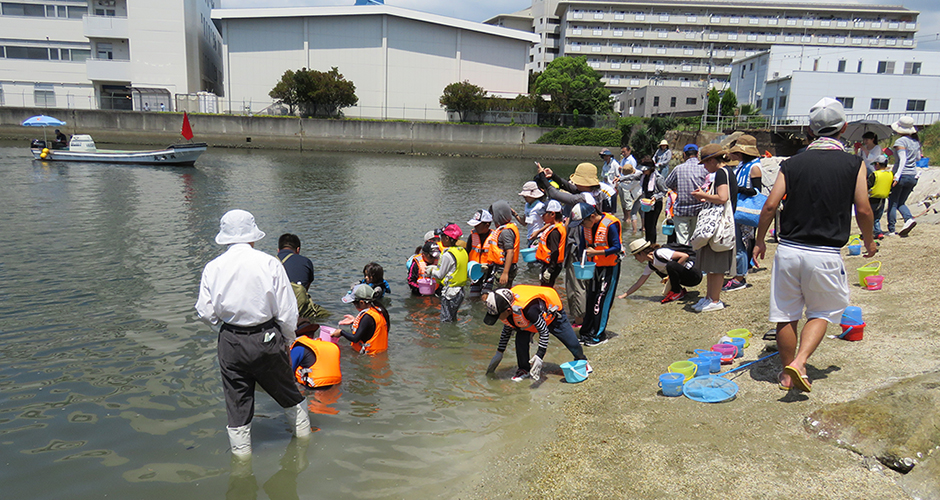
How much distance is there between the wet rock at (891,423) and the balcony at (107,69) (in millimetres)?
66413

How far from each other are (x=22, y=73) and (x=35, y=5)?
7077mm

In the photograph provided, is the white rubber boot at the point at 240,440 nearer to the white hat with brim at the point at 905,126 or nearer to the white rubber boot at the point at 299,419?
the white rubber boot at the point at 299,419

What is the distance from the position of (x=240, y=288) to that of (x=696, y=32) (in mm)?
91101

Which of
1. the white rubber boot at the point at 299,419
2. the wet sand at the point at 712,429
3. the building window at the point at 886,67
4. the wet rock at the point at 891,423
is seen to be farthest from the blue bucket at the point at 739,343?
the building window at the point at 886,67

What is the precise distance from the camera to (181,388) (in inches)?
253

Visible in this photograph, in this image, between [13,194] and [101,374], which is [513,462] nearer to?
[101,374]

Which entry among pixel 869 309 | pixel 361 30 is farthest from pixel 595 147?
pixel 869 309

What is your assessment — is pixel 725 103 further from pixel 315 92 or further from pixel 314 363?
pixel 314 363

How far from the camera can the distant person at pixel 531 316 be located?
5.95 metres

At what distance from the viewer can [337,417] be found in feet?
19.3

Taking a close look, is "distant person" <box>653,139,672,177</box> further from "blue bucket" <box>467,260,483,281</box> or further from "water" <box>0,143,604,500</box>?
"blue bucket" <box>467,260,483,281</box>

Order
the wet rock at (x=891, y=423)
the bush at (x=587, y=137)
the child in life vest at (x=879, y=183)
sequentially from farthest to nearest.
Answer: the bush at (x=587, y=137) → the child in life vest at (x=879, y=183) → the wet rock at (x=891, y=423)

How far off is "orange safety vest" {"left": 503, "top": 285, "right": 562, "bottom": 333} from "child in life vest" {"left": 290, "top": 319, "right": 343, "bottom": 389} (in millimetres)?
2060

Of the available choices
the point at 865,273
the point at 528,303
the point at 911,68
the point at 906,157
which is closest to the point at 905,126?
the point at 906,157
